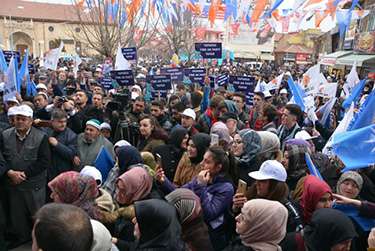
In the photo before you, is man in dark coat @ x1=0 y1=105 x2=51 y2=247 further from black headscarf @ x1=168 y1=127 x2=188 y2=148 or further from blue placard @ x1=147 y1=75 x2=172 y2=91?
blue placard @ x1=147 y1=75 x2=172 y2=91

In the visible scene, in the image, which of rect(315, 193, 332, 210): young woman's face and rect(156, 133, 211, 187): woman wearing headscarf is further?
rect(156, 133, 211, 187): woman wearing headscarf

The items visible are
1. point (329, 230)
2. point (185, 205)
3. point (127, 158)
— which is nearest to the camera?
point (329, 230)

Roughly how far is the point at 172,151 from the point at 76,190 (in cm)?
198

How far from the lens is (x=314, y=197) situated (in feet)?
9.61

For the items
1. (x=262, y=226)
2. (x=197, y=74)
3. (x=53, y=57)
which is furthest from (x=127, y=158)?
(x=53, y=57)

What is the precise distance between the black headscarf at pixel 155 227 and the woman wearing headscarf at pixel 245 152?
1555mm

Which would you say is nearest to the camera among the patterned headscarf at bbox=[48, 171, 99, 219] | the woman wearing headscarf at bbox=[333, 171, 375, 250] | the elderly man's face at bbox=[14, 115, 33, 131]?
the patterned headscarf at bbox=[48, 171, 99, 219]

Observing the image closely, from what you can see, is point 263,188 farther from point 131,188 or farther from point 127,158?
point 127,158

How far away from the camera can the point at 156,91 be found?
342 inches

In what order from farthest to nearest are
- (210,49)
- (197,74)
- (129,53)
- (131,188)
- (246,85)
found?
(129,53), (210,49), (197,74), (246,85), (131,188)

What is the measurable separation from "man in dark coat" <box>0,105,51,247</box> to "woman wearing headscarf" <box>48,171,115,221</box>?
1618mm

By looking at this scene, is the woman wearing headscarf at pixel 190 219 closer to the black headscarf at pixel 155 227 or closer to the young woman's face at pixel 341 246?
the black headscarf at pixel 155 227

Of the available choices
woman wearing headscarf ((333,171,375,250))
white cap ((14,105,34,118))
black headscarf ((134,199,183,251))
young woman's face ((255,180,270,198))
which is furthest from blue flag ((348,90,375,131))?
white cap ((14,105,34,118))

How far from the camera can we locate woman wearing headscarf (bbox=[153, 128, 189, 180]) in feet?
15.5
